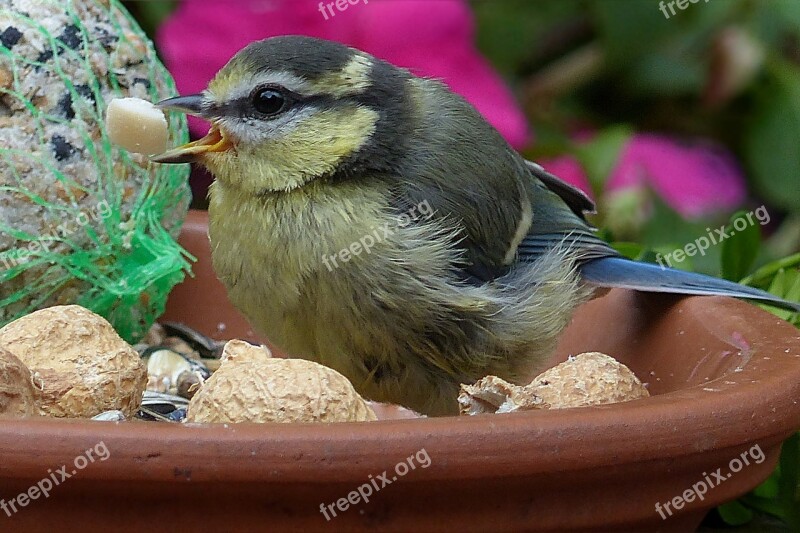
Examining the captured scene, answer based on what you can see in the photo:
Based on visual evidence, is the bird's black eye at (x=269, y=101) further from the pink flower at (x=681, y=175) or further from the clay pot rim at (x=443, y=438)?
the pink flower at (x=681, y=175)

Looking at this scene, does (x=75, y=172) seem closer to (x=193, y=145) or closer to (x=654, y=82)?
(x=193, y=145)

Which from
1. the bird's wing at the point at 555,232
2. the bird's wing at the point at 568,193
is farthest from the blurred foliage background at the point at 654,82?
the bird's wing at the point at 555,232

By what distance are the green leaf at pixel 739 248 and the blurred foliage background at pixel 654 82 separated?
392 millimetres

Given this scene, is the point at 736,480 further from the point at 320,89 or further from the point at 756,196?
the point at 756,196

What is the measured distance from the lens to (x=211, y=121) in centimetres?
141

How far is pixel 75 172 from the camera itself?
55.3 inches

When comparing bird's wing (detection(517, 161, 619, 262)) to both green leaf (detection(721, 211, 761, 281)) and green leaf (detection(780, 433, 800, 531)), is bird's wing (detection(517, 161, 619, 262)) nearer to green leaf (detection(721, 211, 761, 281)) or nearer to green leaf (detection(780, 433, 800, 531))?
green leaf (detection(721, 211, 761, 281))

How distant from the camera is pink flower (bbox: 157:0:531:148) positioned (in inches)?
79.8

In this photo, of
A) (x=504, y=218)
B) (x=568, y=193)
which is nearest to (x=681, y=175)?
(x=568, y=193)

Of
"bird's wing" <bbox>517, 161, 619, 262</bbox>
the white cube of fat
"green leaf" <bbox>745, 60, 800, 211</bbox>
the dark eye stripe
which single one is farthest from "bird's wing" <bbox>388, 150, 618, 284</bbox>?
"green leaf" <bbox>745, 60, 800, 211</bbox>

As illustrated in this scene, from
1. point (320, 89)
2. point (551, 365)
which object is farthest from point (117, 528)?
point (551, 365)

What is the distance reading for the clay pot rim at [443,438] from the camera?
85 centimetres

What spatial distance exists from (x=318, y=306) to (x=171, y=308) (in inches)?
20.4

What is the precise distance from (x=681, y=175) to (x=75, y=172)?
4.32 ft
